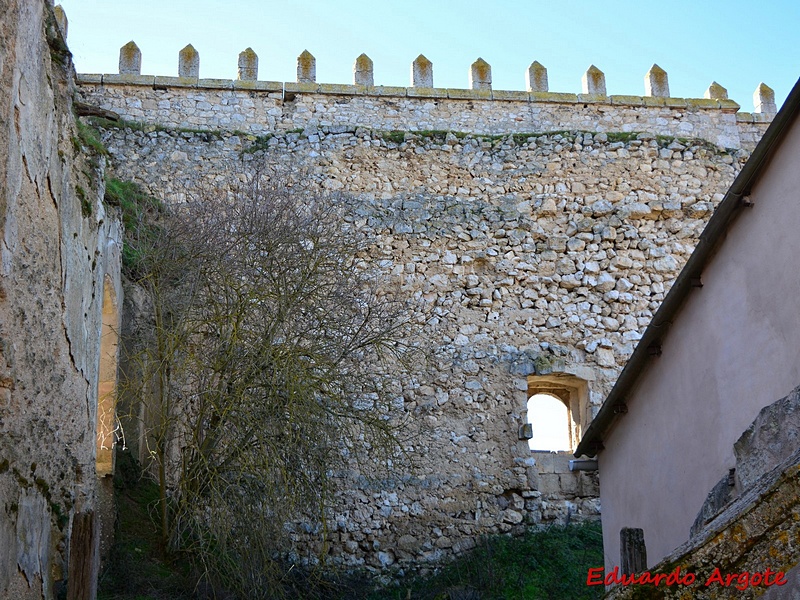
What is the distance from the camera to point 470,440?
11734 millimetres

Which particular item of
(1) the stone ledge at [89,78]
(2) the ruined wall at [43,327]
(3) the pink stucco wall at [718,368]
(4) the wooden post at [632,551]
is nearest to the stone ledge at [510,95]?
(1) the stone ledge at [89,78]

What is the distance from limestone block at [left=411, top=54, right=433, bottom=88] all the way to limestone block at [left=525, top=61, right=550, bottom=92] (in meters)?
1.53

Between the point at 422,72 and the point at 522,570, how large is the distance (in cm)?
769

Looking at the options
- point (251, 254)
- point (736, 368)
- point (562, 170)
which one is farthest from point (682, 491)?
point (562, 170)

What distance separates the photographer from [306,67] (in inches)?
562

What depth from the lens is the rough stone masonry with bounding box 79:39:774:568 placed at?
37.9 ft

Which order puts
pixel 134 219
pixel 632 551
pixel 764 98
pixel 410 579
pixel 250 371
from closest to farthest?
pixel 632 551 → pixel 250 371 → pixel 410 579 → pixel 134 219 → pixel 764 98

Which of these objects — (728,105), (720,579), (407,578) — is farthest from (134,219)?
(720,579)

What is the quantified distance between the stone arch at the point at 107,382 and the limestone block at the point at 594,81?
8090 mm

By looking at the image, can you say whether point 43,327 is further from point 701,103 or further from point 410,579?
point 701,103

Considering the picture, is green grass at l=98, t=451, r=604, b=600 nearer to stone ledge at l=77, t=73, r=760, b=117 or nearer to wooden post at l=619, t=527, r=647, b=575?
wooden post at l=619, t=527, r=647, b=575

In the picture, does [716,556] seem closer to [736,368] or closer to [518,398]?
[736,368]

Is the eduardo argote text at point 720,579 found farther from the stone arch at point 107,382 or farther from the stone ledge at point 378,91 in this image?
the stone ledge at point 378,91

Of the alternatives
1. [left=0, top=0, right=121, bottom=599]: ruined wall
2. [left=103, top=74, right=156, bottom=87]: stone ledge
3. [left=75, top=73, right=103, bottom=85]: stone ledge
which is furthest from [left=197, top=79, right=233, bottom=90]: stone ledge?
[left=0, top=0, right=121, bottom=599]: ruined wall
